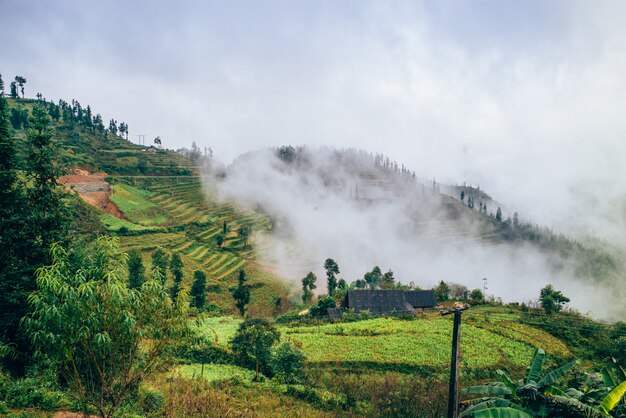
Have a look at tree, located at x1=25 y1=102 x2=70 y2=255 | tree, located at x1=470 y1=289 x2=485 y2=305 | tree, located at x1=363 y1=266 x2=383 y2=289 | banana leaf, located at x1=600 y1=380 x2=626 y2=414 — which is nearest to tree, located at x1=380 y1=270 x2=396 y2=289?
tree, located at x1=363 y1=266 x2=383 y2=289

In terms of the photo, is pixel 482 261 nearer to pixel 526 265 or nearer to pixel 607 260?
pixel 526 265

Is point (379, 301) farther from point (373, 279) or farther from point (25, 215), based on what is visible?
point (25, 215)

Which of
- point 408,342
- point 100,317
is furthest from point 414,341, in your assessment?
point 100,317

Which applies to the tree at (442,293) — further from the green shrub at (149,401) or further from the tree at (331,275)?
the green shrub at (149,401)

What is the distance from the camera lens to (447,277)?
119250 mm

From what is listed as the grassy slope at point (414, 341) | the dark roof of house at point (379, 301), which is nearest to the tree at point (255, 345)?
the grassy slope at point (414, 341)

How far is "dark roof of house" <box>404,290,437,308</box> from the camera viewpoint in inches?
2029

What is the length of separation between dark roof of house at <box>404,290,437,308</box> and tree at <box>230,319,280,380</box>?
31.4 metres

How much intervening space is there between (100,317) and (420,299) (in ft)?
161

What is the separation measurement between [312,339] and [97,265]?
25.6 m

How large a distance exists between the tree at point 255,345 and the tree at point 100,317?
45.6 ft

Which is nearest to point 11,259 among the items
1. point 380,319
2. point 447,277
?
point 380,319

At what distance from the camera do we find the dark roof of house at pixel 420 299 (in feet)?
169

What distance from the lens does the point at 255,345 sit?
24188 mm
